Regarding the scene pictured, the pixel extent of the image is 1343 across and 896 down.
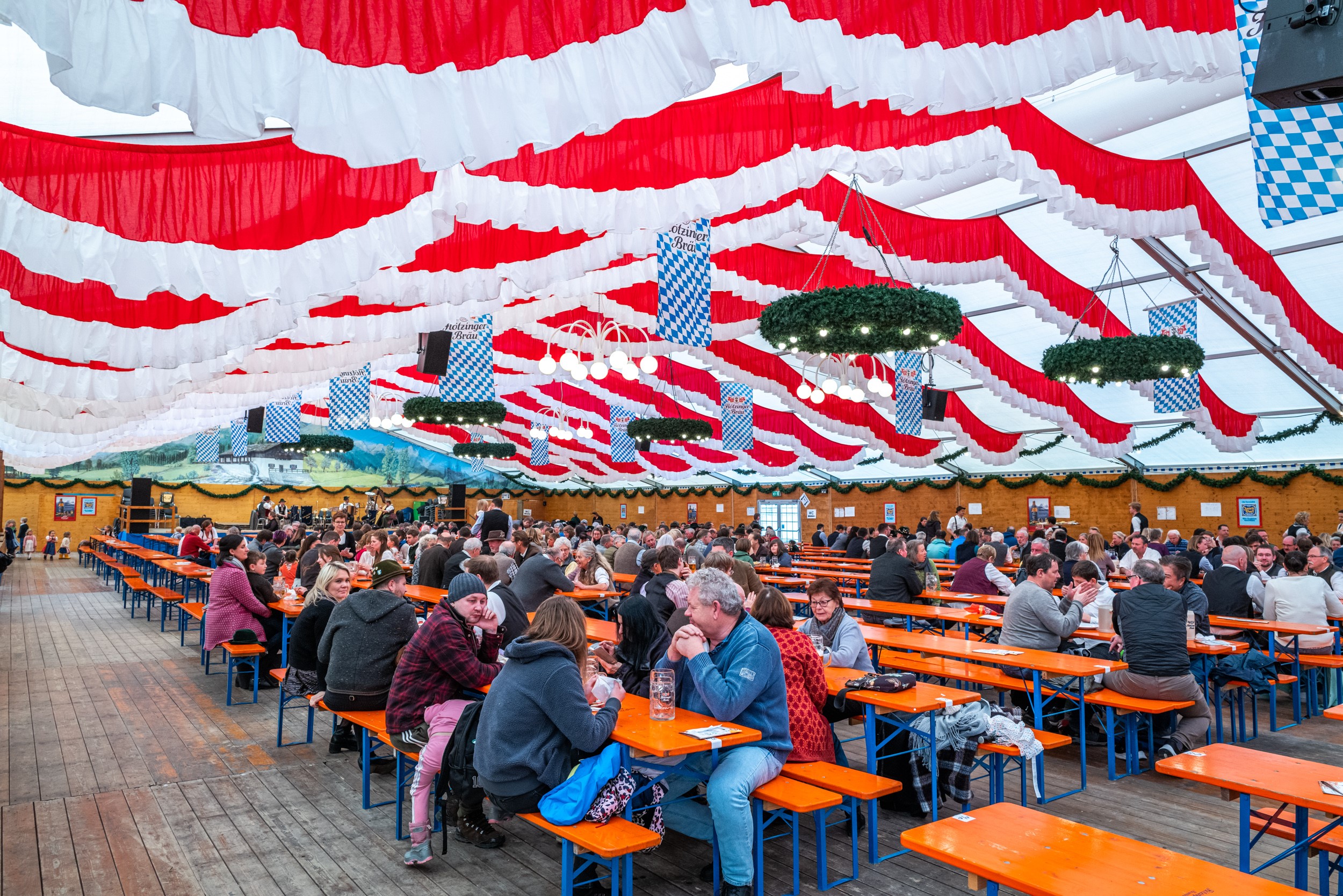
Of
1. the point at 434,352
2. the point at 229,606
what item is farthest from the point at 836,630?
the point at 434,352

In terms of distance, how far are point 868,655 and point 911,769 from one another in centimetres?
68

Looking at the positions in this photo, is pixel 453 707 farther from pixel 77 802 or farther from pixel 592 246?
pixel 592 246

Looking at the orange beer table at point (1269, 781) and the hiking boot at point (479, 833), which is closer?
the orange beer table at point (1269, 781)

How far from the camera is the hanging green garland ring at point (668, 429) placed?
497 inches

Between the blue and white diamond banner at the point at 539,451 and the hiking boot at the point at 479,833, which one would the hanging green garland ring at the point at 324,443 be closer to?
the blue and white diamond banner at the point at 539,451

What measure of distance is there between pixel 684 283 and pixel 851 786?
537cm

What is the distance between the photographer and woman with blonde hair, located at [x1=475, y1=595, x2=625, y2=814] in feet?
10.3

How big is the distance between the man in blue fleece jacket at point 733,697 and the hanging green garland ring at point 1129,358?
17.4ft

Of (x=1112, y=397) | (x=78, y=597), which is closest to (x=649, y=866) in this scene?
(x=1112, y=397)

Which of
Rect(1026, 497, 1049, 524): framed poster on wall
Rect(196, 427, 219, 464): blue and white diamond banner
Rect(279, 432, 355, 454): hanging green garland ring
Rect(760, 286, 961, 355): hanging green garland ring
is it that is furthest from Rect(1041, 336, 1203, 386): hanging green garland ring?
Rect(196, 427, 219, 464): blue and white diamond banner

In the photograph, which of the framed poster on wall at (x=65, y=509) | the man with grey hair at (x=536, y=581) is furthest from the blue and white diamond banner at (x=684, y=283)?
the framed poster on wall at (x=65, y=509)

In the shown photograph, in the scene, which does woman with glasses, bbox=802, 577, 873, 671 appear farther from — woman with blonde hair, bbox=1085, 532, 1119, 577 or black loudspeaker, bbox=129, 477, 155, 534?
black loudspeaker, bbox=129, 477, 155, 534

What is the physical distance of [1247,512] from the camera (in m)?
15.9

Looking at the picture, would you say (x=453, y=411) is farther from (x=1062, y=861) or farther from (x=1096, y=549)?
(x=1062, y=861)
